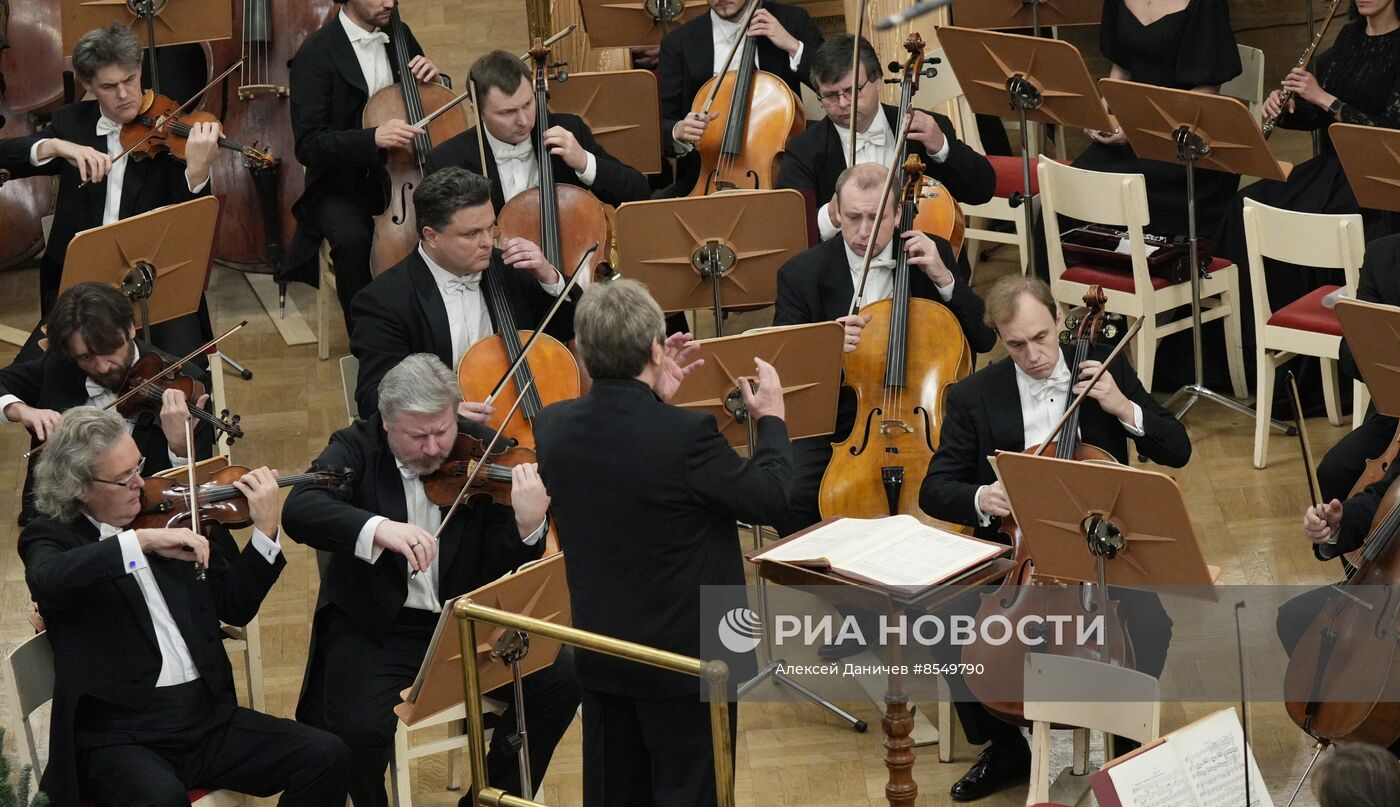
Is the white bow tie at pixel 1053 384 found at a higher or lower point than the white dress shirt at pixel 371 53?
lower

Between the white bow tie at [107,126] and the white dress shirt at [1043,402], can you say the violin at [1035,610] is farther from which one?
the white bow tie at [107,126]

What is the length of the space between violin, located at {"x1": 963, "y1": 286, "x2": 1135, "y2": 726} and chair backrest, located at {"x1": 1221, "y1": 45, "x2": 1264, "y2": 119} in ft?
7.94

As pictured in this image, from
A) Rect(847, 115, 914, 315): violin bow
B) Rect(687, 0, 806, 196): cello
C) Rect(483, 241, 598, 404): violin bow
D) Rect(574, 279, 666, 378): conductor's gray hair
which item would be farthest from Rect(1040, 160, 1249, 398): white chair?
Rect(574, 279, 666, 378): conductor's gray hair

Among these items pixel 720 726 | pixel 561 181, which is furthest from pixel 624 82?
pixel 720 726

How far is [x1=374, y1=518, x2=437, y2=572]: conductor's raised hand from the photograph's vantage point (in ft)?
12.3

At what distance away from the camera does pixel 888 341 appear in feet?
14.2

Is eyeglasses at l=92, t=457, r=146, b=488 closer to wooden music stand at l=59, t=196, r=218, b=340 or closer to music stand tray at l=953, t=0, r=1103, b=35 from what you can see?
wooden music stand at l=59, t=196, r=218, b=340

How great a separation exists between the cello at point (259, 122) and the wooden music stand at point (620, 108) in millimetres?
933

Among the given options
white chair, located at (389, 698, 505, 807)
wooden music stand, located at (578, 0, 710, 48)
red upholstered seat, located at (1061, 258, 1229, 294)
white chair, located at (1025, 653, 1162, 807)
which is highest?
wooden music stand, located at (578, 0, 710, 48)

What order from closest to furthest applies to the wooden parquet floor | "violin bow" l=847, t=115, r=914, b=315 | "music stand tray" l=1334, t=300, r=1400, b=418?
"music stand tray" l=1334, t=300, r=1400, b=418 → the wooden parquet floor → "violin bow" l=847, t=115, r=914, b=315

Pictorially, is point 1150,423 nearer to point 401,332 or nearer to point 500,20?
point 401,332

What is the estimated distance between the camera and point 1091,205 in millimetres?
5195

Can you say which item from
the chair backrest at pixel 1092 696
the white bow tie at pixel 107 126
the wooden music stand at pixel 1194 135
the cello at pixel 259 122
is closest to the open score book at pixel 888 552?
the chair backrest at pixel 1092 696

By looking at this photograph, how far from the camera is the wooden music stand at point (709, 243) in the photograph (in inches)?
176
